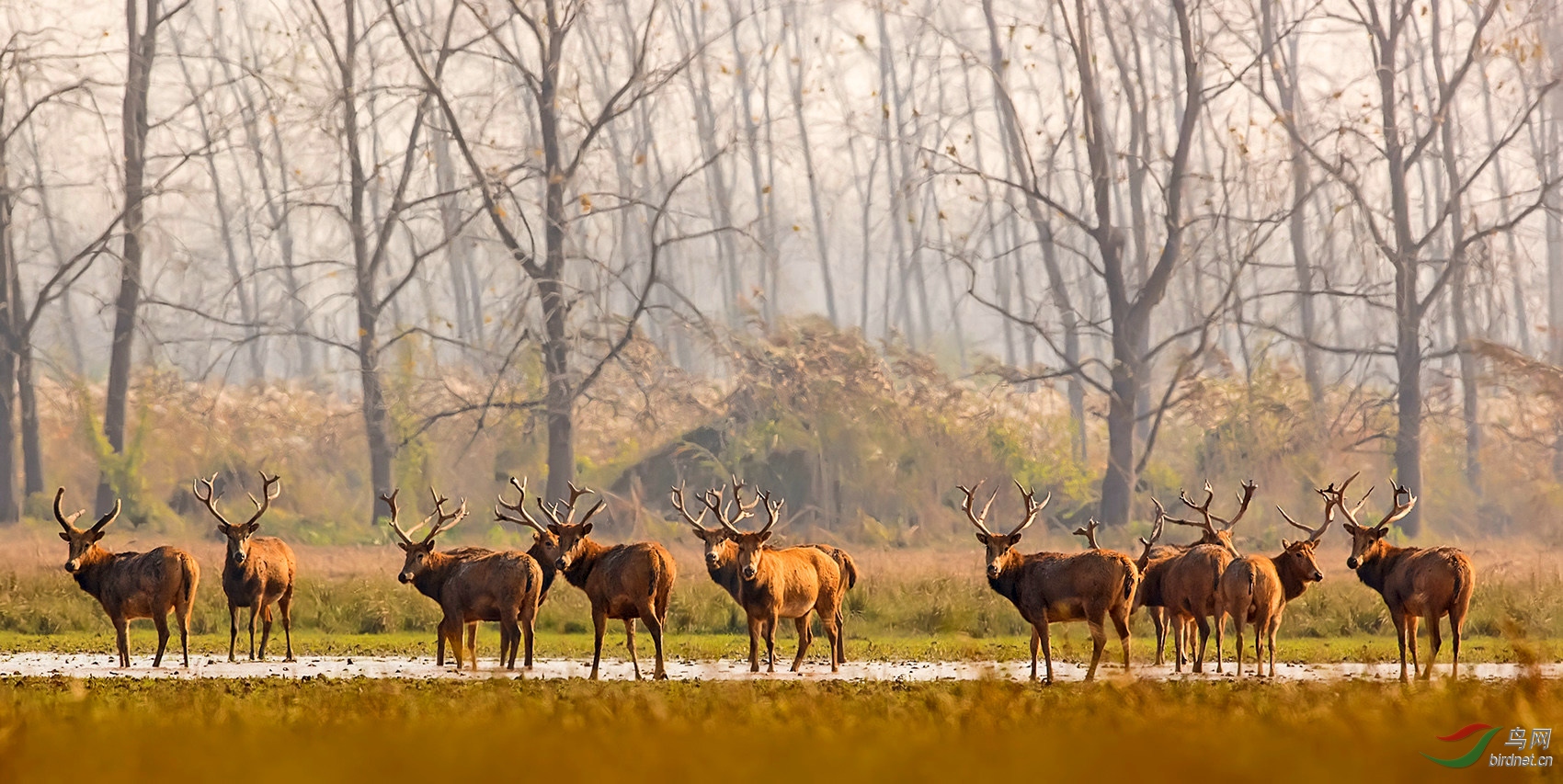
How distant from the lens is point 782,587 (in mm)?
19828

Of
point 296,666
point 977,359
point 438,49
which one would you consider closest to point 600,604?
point 296,666

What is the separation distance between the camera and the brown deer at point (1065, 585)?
19.0 m

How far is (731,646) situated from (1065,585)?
21.0ft

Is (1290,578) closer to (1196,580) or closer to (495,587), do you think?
(1196,580)

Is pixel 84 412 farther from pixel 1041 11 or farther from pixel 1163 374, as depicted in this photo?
pixel 1163 374

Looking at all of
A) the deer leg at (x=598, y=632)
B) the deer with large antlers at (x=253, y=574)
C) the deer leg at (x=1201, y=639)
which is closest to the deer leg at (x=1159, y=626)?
the deer leg at (x=1201, y=639)

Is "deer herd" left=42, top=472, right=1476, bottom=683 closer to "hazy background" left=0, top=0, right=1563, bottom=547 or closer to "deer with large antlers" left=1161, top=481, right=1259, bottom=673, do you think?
"deer with large antlers" left=1161, top=481, right=1259, bottom=673

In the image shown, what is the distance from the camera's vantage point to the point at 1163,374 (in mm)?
73000

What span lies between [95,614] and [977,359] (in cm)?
6033

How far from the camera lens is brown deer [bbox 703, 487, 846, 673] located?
63.6ft

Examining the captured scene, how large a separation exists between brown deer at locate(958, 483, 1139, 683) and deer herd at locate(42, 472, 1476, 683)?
0.7 inches

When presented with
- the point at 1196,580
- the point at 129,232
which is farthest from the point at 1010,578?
the point at 129,232

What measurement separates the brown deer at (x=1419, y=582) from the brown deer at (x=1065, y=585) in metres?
3.03

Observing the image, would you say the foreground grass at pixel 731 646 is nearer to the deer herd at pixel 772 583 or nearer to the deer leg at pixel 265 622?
the deer leg at pixel 265 622
